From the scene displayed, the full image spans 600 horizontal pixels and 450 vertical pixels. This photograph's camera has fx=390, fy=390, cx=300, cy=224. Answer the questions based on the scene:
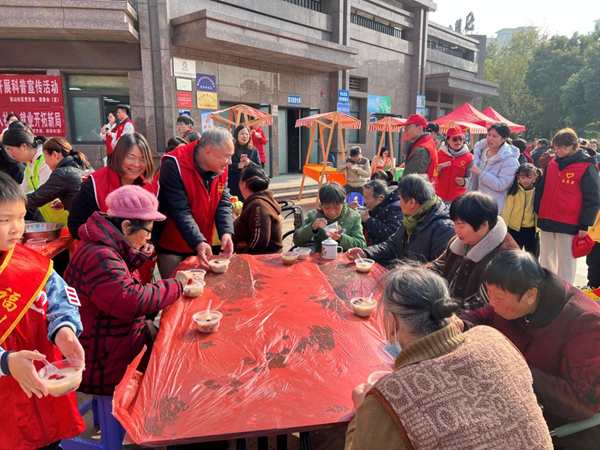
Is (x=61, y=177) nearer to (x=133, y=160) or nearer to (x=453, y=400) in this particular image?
(x=133, y=160)

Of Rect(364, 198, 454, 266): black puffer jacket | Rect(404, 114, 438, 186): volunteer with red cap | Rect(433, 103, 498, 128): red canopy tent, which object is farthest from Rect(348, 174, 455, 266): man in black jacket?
Rect(433, 103, 498, 128): red canopy tent

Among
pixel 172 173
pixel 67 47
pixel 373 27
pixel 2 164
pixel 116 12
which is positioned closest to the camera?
pixel 172 173

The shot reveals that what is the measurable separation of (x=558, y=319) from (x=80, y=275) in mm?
2194

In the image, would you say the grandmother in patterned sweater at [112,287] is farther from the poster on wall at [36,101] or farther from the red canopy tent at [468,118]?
the red canopy tent at [468,118]

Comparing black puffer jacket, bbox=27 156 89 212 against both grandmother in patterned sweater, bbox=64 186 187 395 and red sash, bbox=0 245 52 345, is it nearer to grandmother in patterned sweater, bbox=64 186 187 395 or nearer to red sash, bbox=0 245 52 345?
grandmother in patterned sweater, bbox=64 186 187 395

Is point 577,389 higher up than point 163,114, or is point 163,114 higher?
point 163,114

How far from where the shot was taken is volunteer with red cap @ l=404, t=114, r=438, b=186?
219 inches

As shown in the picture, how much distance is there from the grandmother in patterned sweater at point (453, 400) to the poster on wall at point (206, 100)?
10.6 metres

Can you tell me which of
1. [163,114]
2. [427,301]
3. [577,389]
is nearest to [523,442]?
[427,301]

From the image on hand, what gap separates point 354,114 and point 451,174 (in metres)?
11.2

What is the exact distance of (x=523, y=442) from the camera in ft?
3.37

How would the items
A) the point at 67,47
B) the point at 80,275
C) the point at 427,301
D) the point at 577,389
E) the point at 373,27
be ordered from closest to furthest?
the point at 427,301 < the point at 577,389 < the point at 80,275 < the point at 67,47 < the point at 373,27

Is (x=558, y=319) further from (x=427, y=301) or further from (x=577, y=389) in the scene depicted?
(x=427, y=301)

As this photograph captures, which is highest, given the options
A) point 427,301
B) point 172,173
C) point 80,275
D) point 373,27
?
point 373,27
